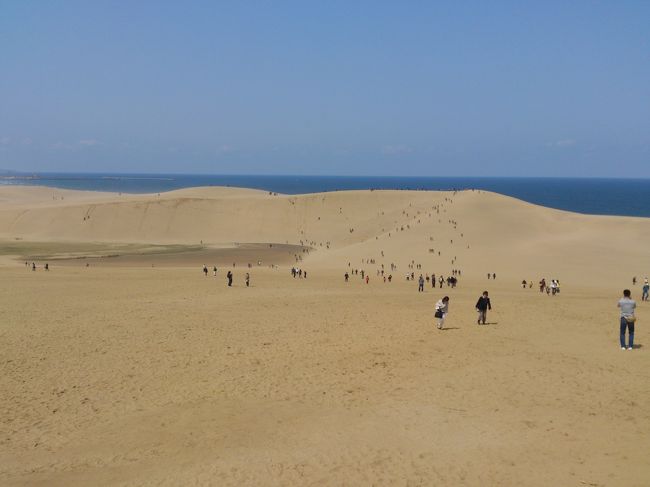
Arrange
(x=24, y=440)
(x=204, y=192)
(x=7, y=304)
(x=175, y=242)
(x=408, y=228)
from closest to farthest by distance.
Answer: (x=24, y=440)
(x=7, y=304)
(x=408, y=228)
(x=175, y=242)
(x=204, y=192)

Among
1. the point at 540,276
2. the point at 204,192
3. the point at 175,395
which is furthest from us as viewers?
the point at 204,192

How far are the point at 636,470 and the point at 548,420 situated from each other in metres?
2.01

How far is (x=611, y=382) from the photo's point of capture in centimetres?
1220

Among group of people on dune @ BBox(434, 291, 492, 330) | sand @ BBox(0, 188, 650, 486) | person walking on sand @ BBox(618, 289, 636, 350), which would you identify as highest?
person walking on sand @ BBox(618, 289, 636, 350)

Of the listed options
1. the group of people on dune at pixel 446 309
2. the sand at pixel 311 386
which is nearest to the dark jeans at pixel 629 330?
the sand at pixel 311 386

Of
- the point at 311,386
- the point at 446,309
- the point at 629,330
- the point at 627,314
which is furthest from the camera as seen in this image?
the point at 446,309

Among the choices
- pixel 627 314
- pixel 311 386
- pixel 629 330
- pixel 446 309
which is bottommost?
pixel 311 386

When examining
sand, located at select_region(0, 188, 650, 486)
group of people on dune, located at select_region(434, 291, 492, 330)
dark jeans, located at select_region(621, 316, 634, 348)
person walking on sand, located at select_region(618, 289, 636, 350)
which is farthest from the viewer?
group of people on dune, located at select_region(434, 291, 492, 330)

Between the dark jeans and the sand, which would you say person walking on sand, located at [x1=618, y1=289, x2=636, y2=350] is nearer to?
the dark jeans

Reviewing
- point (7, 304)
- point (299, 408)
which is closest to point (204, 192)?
point (7, 304)

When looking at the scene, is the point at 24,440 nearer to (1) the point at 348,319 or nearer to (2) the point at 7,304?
(1) the point at 348,319

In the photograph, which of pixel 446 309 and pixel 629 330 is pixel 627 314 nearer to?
pixel 629 330

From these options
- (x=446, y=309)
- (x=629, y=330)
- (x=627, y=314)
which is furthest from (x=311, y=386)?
(x=629, y=330)

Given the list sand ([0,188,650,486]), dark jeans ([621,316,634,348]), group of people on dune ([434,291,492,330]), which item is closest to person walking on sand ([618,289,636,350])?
dark jeans ([621,316,634,348])
